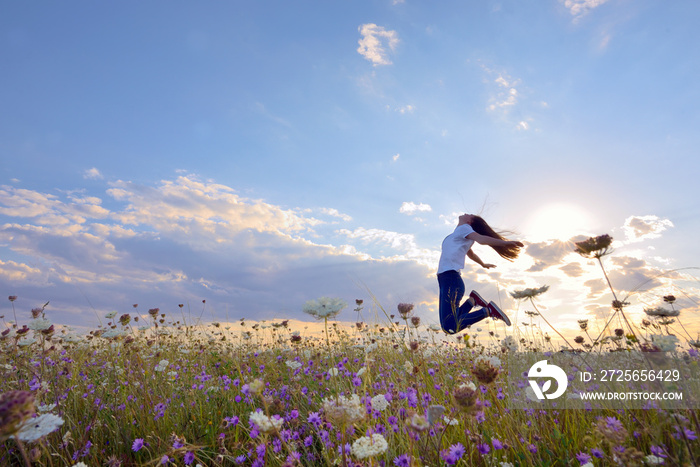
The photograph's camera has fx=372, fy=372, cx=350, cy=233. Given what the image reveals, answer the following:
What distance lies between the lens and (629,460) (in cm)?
150

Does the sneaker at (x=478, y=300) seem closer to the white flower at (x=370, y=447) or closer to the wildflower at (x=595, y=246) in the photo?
the wildflower at (x=595, y=246)

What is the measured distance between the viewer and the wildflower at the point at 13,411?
3.46 feet

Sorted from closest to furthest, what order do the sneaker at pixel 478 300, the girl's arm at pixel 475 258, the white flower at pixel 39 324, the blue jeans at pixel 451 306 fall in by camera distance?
1. the white flower at pixel 39 324
2. the blue jeans at pixel 451 306
3. the sneaker at pixel 478 300
4. the girl's arm at pixel 475 258

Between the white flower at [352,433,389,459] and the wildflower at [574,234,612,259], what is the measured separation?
8.31ft

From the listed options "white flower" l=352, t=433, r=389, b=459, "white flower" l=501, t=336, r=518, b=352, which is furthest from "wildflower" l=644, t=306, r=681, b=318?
"white flower" l=352, t=433, r=389, b=459

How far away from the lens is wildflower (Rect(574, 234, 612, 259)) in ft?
10.1

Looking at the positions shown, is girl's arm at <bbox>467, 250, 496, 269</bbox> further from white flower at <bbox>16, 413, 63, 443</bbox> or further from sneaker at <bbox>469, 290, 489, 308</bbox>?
white flower at <bbox>16, 413, 63, 443</bbox>

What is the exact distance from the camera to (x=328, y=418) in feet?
5.32

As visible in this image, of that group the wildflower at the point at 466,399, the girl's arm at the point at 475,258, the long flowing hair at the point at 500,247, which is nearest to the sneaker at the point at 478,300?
the girl's arm at the point at 475,258

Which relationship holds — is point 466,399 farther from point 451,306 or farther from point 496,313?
point 496,313

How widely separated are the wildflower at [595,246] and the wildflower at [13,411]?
360cm

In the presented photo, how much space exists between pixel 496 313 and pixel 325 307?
5.66 metres

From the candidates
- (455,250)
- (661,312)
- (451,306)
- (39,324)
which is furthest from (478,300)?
(39,324)

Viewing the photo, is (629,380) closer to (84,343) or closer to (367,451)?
(367,451)
